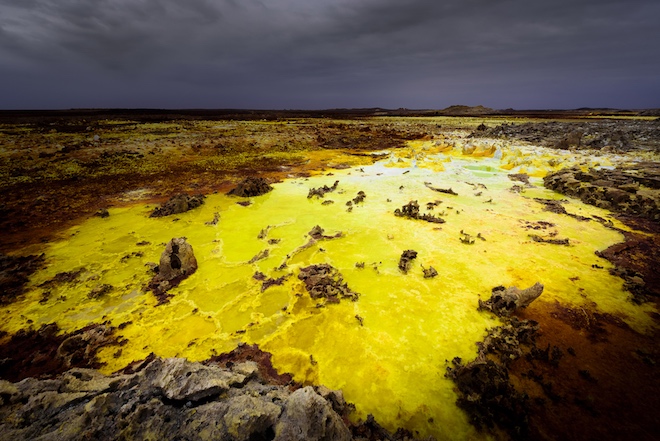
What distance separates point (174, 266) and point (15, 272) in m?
4.28

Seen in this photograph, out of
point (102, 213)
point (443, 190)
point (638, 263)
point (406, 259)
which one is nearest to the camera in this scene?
point (638, 263)

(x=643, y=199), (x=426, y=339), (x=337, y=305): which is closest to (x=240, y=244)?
(x=337, y=305)

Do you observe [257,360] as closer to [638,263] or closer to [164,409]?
[164,409]

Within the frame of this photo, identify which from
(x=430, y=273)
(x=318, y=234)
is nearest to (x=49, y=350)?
(x=318, y=234)

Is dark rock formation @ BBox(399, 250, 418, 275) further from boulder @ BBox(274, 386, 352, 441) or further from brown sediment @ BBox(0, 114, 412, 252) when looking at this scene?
brown sediment @ BBox(0, 114, 412, 252)

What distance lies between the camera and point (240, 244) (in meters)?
9.43

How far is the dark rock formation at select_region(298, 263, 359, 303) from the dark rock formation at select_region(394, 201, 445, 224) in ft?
15.8

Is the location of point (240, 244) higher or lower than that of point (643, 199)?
lower

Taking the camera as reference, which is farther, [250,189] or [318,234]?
[250,189]

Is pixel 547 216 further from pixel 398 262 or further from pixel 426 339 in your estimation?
pixel 426 339

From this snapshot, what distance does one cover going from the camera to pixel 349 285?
7309mm

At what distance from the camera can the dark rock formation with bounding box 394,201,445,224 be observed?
10938 millimetres

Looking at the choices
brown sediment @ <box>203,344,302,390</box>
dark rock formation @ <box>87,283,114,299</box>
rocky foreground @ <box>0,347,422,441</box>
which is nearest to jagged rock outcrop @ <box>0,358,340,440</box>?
rocky foreground @ <box>0,347,422,441</box>

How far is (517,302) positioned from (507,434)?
2896mm
